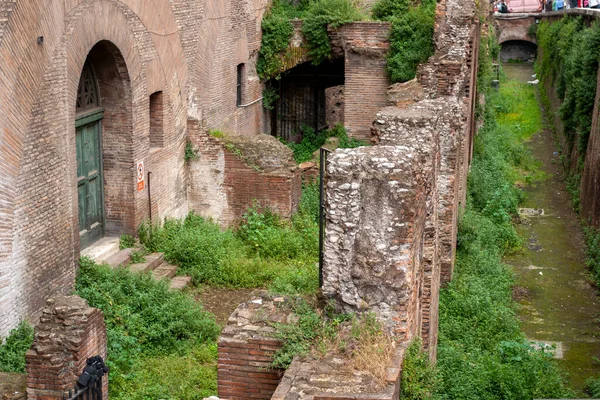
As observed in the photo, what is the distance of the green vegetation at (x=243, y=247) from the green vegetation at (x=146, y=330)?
1111 millimetres

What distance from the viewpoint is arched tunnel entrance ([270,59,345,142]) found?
20.7 m

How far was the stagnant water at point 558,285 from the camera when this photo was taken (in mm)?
11977

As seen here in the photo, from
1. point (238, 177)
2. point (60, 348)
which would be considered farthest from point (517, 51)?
point (60, 348)

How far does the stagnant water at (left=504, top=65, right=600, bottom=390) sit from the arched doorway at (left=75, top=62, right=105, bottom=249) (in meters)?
5.99

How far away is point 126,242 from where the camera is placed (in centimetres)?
1238

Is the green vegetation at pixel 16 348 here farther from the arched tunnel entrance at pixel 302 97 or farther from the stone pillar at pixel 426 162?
the arched tunnel entrance at pixel 302 97

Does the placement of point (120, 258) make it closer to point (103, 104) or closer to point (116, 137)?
point (116, 137)

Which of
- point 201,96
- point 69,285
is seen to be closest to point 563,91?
point 201,96

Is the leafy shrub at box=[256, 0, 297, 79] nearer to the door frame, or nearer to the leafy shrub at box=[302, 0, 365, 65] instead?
the leafy shrub at box=[302, 0, 365, 65]

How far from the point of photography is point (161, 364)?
9.57 metres

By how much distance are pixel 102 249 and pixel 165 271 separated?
0.87 meters

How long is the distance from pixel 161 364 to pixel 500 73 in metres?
29.3

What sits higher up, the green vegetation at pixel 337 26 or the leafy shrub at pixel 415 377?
the green vegetation at pixel 337 26

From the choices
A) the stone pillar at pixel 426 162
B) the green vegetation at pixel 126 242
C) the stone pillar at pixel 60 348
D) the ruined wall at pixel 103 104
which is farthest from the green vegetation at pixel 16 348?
the stone pillar at pixel 426 162
